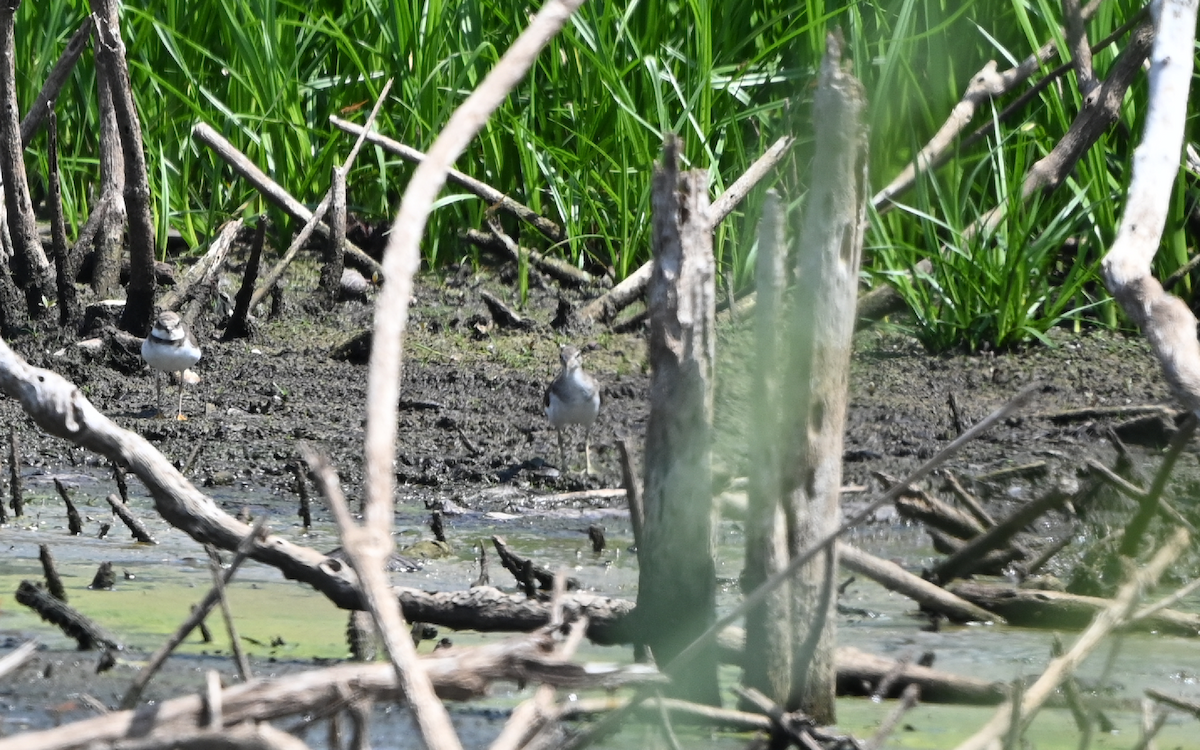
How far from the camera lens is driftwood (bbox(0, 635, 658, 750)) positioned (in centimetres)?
179

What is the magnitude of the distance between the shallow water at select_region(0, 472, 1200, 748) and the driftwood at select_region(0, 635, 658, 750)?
2.68 ft

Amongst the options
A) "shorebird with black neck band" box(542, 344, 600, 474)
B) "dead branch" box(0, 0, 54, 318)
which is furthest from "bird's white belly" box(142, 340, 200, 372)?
"shorebird with black neck band" box(542, 344, 600, 474)

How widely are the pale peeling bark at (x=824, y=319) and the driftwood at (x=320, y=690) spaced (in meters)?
0.74

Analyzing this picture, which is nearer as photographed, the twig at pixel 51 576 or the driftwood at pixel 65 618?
the driftwood at pixel 65 618

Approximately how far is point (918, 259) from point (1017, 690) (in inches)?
207

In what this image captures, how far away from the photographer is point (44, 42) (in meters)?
7.94

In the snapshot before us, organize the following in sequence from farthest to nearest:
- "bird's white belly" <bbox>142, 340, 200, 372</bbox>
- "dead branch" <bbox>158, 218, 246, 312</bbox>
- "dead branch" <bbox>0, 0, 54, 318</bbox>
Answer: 1. "dead branch" <bbox>158, 218, 246, 312</bbox>
2. "dead branch" <bbox>0, 0, 54, 318</bbox>
3. "bird's white belly" <bbox>142, 340, 200, 372</bbox>

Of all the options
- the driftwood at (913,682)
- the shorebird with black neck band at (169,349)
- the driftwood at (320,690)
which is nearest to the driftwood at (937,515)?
the driftwood at (913,682)

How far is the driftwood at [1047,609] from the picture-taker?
149 inches

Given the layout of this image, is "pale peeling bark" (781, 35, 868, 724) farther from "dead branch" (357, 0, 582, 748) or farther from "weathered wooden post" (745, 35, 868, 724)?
"dead branch" (357, 0, 582, 748)

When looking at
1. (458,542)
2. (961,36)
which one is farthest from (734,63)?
(458,542)

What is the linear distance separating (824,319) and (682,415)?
0.33 meters

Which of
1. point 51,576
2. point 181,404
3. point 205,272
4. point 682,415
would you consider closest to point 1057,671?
point 682,415

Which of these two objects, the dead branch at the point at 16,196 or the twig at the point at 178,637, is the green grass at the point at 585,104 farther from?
the twig at the point at 178,637
